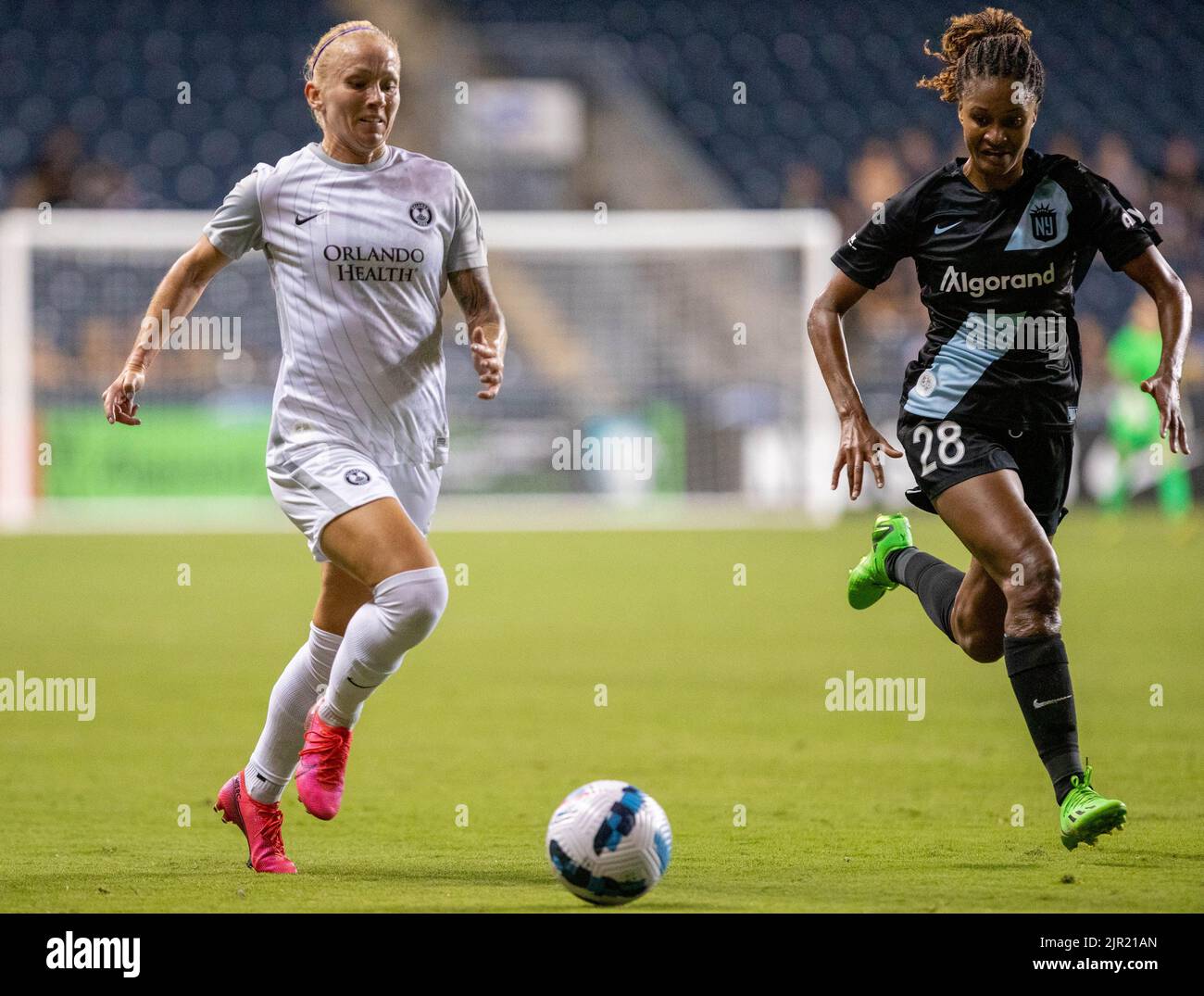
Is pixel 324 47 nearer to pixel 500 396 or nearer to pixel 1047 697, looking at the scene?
pixel 1047 697

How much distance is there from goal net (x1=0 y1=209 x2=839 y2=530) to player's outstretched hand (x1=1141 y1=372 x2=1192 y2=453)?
13.9 m

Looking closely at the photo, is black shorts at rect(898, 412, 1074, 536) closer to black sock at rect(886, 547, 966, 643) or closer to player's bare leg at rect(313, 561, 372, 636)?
black sock at rect(886, 547, 966, 643)

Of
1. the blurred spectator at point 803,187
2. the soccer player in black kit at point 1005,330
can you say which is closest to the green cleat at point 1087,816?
the soccer player in black kit at point 1005,330

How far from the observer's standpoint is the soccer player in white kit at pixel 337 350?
467cm

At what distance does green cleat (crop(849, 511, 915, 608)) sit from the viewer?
622cm

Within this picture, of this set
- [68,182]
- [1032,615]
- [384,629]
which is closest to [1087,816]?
[1032,615]

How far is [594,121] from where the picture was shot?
2434 cm

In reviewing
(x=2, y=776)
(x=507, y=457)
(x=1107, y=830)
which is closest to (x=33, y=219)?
(x=507, y=457)

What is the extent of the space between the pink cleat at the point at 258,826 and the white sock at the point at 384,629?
15.5 inches

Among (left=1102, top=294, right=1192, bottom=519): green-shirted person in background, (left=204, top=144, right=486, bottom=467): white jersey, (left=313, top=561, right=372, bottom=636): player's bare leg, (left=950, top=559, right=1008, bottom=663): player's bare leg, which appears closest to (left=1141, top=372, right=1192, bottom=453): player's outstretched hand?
(left=950, top=559, right=1008, bottom=663): player's bare leg

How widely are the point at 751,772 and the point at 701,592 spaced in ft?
21.6

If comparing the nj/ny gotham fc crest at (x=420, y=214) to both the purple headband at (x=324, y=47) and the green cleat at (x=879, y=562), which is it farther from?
the green cleat at (x=879, y=562)

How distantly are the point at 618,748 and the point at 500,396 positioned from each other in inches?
512

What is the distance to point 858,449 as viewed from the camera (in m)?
4.93
